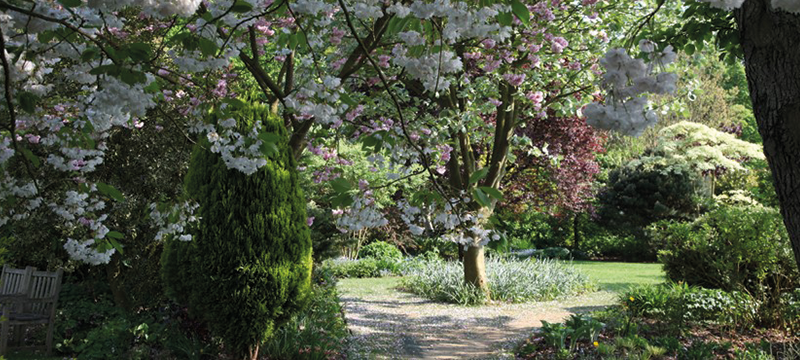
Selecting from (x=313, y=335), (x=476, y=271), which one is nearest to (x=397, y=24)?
(x=313, y=335)

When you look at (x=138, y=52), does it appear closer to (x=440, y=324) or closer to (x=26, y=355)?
(x=26, y=355)

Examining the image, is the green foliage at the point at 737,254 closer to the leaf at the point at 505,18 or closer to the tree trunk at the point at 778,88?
the tree trunk at the point at 778,88

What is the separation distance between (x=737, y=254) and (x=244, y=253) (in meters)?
4.59

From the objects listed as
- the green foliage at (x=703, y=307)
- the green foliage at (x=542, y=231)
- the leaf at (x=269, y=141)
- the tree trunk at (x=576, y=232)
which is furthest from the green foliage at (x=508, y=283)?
the green foliage at (x=542, y=231)

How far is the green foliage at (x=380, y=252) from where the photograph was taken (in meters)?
13.1

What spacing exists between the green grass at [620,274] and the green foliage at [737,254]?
282cm

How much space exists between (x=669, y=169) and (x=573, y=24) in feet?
33.6

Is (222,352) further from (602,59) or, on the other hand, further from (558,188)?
(558,188)

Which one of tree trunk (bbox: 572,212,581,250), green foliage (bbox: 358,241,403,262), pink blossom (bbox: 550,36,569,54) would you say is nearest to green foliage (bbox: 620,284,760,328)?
pink blossom (bbox: 550,36,569,54)

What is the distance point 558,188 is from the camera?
38.7ft

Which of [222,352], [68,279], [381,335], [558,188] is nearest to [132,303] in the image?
[68,279]

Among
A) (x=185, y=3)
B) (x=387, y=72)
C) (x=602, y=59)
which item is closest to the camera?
(x=602, y=59)

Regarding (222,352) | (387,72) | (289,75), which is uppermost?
(387,72)

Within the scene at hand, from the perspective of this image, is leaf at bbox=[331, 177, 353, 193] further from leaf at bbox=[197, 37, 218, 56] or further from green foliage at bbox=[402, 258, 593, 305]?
green foliage at bbox=[402, 258, 593, 305]
